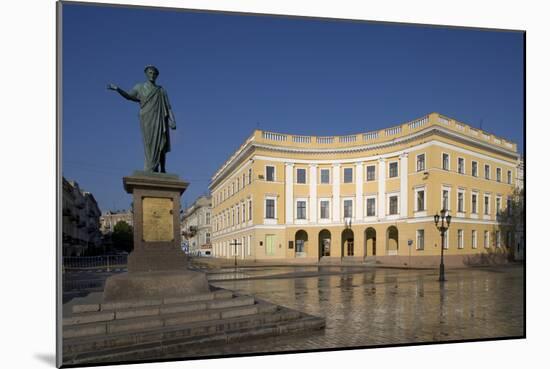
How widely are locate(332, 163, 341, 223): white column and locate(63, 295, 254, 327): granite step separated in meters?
9.96

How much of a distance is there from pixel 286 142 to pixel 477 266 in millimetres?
8036

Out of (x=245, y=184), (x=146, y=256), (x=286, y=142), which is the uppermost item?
(x=286, y=142)

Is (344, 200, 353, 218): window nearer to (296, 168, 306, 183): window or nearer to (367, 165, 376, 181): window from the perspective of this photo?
(367, 165, 376, 181): window

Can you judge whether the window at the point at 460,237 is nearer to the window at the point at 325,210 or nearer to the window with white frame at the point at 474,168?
the window with white frame at the point at 474,168

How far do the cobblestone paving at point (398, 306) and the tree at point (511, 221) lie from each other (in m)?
0.66

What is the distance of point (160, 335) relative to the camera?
6516mm

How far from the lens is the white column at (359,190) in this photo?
54.5 ft

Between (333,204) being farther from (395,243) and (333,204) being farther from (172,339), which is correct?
(172,339)

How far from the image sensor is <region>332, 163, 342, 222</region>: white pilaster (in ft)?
56.7

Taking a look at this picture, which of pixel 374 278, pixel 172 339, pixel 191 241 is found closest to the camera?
pixel 172 339

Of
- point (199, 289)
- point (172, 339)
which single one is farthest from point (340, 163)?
point (172, 339)

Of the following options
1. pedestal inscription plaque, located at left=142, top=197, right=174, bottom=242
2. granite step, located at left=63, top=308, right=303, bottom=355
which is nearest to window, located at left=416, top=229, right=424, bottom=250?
granite step, located at left=63, top=308, right=303, bottom=355

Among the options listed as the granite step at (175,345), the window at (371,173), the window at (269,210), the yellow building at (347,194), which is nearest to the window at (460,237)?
the yellow building at (347,194)

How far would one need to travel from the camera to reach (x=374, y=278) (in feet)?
51.5
